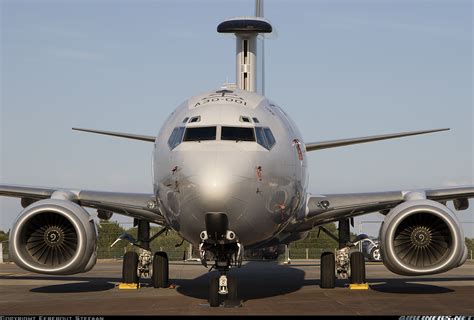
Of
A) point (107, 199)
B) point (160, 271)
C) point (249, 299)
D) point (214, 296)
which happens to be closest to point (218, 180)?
point (214, 296)

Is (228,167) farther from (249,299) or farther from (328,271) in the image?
(328,271)

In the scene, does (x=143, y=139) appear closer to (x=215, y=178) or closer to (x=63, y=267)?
(x=63, y=267)

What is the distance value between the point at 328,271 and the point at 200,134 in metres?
8.72

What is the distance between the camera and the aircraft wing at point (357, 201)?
22312mm

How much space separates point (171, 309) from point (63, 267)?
4456 millimetres

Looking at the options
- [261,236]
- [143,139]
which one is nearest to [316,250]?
[143,139]

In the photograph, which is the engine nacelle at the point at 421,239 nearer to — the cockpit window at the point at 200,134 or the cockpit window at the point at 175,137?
the cockpit window at the point at 200,134

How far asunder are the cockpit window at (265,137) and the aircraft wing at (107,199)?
17.0 ft

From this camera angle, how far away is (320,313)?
15.9m

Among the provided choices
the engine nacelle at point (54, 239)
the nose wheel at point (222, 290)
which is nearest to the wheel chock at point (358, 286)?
the nose wheel at point (222, 290)

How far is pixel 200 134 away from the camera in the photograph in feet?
55.7

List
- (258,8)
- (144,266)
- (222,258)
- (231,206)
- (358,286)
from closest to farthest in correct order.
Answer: (231,206)
(222,258)
(358,286)
(144,266)
(258,8)

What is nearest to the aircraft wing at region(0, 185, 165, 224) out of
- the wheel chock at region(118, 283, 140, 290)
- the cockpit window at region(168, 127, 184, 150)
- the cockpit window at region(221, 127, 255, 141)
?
the wheel chock at region(118, 283, 140, 290)

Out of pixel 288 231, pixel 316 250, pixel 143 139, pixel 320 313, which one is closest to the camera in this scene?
pixel 320 313
